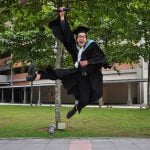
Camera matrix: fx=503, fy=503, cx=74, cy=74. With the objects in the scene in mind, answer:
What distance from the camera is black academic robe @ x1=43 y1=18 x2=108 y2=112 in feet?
28.6

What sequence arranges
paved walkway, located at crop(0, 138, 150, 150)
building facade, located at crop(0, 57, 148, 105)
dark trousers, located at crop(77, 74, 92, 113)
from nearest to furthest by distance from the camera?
dark trousers, located at crop(77, 74, 92, 113) → paved walkway, located at crop(0, 138, 150, 150) → building facade, located at crop(0, 57, 148, 105)

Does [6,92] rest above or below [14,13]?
below

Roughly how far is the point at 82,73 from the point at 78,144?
6785 mm

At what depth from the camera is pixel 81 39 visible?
8727mm

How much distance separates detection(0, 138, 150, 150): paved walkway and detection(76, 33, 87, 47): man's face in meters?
5.98

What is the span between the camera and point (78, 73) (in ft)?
29.0

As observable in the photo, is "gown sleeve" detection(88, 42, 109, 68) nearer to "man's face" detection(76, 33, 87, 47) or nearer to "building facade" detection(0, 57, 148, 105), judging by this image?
"man's face" detection(76, 33, 87, 47)

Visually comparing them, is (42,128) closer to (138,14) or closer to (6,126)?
(6,126)

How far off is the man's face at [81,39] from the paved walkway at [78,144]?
598 centimetres

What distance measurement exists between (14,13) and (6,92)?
2873 inches

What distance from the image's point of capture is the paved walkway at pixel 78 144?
14.3 metres

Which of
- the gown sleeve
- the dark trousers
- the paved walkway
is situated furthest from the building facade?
the dark trousers

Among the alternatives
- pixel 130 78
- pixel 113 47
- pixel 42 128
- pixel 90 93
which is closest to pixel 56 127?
pixel 42 128

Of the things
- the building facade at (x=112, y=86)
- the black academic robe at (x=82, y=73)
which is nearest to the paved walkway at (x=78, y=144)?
the black academic robe at (x=82, y=73)
